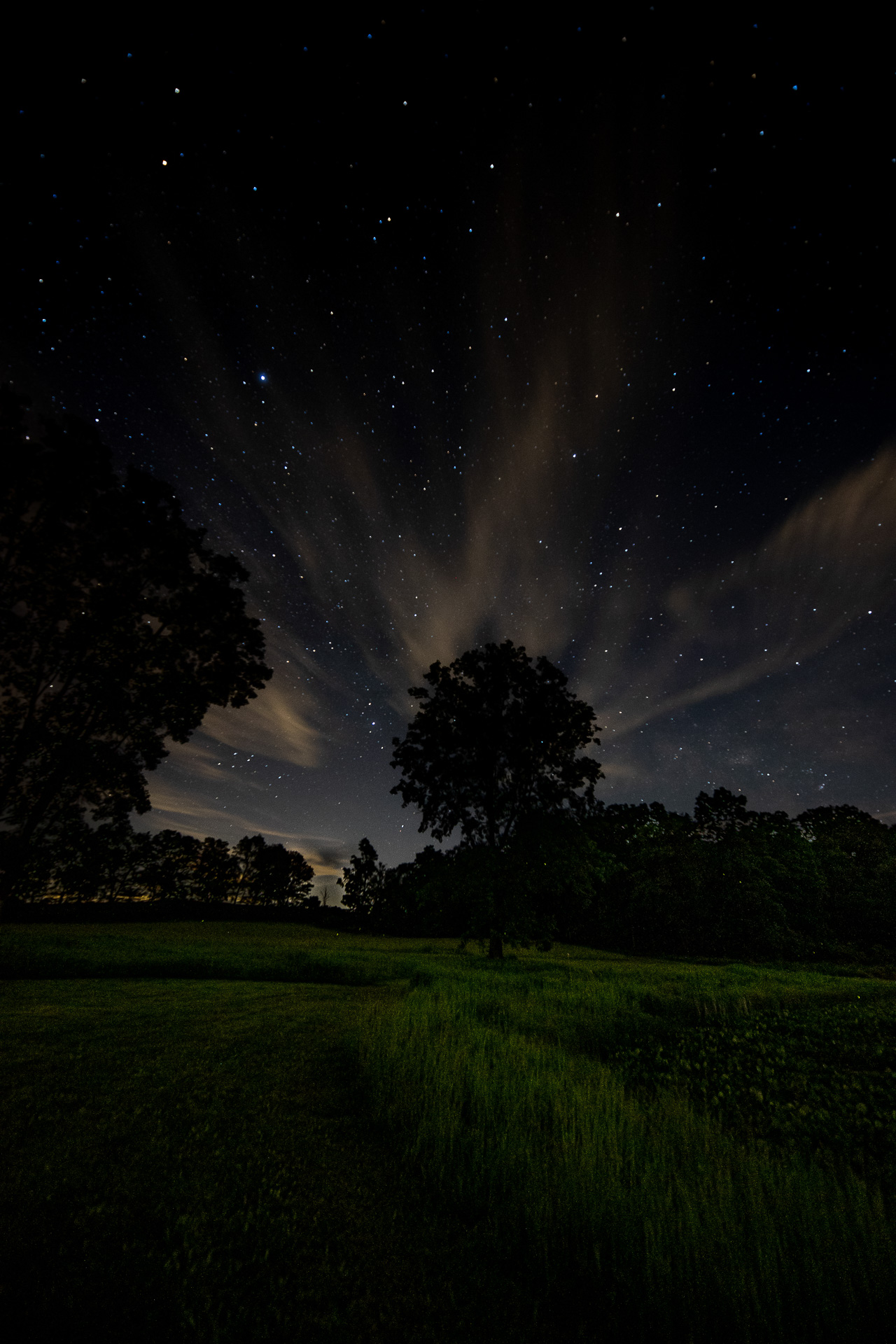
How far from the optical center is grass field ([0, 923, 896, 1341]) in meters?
2.27

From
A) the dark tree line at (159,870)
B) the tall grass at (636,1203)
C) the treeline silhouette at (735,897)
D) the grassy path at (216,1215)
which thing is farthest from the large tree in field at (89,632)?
the treeline silhouette at (735,897)

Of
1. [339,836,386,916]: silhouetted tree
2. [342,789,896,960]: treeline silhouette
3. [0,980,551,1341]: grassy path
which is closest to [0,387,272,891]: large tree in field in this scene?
[0,980,551,1341]: grassy path

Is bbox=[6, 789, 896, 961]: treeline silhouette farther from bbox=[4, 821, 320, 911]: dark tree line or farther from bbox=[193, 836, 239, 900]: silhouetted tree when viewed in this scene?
bbox=[193, 836, 239, 900]: silhouetted tree

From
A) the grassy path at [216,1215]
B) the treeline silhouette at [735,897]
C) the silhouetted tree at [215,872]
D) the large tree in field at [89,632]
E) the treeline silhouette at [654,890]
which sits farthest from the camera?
the silhouetted tree at [215,872]

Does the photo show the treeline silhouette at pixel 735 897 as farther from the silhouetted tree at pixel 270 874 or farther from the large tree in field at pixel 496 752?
the silhouetted tree at pixel 270 874

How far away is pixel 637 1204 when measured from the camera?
2965 millimetres

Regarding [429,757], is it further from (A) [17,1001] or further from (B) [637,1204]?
(B) [637,1204]

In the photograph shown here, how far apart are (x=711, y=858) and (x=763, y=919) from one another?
5.79 metres

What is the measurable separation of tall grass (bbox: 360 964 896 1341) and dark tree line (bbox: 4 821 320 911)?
9940 mm

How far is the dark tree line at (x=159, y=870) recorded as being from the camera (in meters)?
11.8

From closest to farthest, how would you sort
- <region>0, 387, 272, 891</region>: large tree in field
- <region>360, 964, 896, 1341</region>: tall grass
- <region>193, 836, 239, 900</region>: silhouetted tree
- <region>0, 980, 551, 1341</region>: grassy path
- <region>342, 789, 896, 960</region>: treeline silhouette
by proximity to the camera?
<region>0, 980, 551, 1341</region>: grassy path → <region>360, 964, 896, 1341</region>: tall grass → <region>0, 387, 272, 891</region>: large tree in field → <region>342, 789, 896, 960</region>: treeline silhouette → <region>193, 836, 239, 900</region>: silhouetted tree

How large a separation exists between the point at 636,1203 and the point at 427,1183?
4.94 ft

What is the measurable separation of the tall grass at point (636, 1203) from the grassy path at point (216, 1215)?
39cm

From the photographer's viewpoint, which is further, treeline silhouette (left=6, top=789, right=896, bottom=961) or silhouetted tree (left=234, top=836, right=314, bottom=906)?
silhouetted tree (left=234, top=836, right=314, bottom=906)
